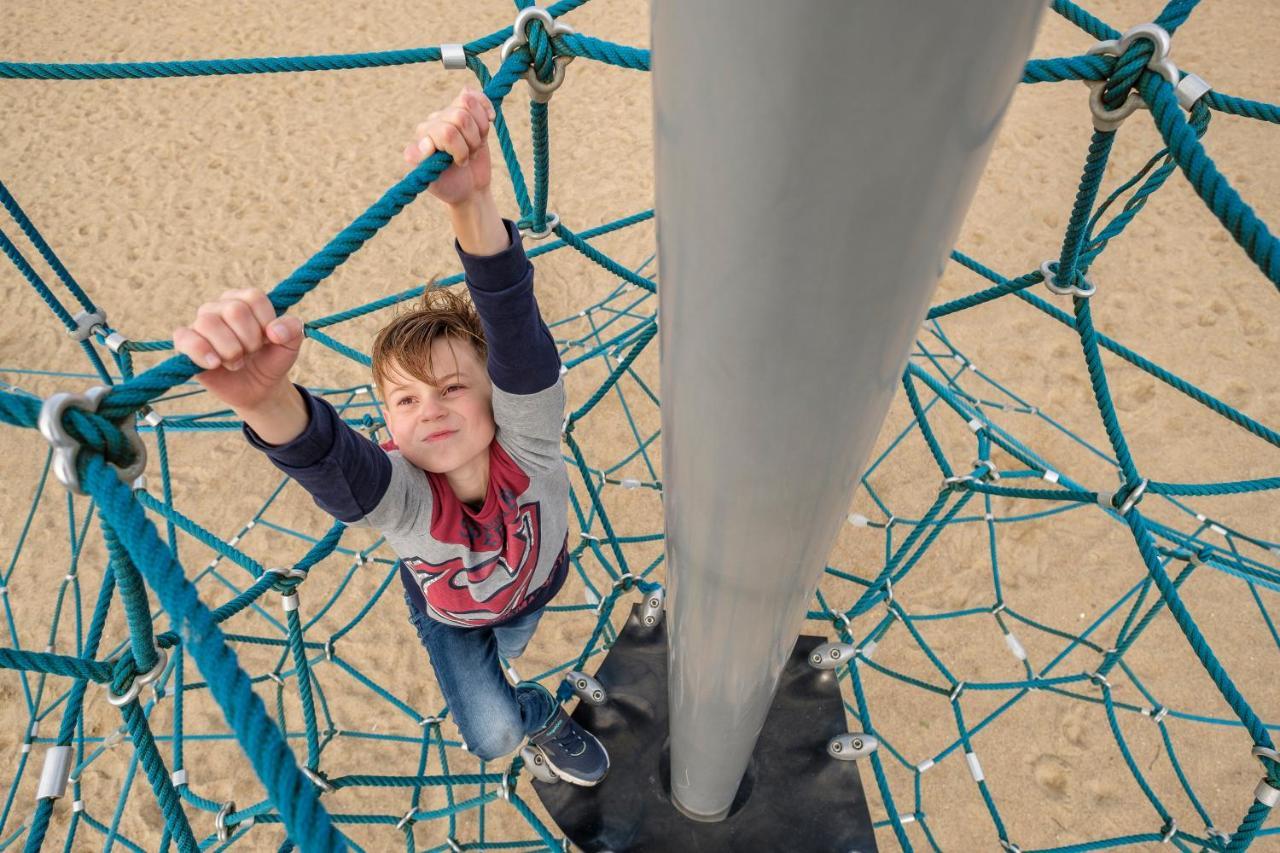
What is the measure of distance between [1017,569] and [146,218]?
9.28 feet

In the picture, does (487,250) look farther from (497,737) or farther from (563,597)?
(563,597)

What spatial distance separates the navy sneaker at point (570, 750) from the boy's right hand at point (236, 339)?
0.66 meters

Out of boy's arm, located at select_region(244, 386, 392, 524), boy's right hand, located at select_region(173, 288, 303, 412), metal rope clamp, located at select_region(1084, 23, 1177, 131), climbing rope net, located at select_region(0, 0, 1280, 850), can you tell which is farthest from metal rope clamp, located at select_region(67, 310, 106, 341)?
metal rope clamp, located at select_region(1084, 23, 1177, 131)

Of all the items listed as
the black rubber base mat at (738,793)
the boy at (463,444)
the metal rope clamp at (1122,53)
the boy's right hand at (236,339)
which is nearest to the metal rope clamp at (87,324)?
the boy at (463,444)

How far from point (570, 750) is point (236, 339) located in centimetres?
73

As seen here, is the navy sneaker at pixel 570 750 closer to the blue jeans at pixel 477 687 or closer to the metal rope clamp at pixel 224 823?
the blue jeans at pixel 477 687

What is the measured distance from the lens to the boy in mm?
532

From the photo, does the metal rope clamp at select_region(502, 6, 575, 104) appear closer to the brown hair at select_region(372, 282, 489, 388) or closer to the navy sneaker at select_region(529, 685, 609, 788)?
the brown hair at select_region(372, 282, 489, 388)

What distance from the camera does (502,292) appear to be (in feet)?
2.15

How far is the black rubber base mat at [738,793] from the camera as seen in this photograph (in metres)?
0.93

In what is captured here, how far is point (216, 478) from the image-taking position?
2070 millimetres

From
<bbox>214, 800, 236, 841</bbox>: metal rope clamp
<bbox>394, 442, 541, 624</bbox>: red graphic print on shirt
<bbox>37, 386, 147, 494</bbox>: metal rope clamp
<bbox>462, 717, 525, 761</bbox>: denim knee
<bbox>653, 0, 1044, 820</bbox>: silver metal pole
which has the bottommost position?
<bbox>653, 0, 1044, 820</bbox>: silver metal pole

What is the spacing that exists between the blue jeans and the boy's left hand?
0.57m

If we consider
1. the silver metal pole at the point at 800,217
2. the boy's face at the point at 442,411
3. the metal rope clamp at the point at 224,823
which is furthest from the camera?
the metal rope clamp at the point at 224,823
